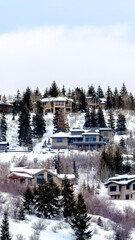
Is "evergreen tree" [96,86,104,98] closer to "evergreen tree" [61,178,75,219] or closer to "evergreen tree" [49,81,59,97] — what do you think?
"evergreen tree" [49,81,59,97]

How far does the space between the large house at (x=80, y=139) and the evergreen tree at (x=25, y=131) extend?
15.2ft

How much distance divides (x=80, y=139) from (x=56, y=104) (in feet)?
73.1

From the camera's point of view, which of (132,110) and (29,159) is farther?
(132,110)

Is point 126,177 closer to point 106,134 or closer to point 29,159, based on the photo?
point 29,159

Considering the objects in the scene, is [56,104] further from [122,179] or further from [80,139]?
[122,179]

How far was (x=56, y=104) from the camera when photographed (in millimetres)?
103688

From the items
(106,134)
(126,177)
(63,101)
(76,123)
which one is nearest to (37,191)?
(126,177)

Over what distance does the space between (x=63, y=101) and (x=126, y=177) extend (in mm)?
44625

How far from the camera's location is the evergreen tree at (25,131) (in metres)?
82.0

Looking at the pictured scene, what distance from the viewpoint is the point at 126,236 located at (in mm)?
41969

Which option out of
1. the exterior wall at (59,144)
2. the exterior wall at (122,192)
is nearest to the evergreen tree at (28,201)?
the exterior wall at (122,192)

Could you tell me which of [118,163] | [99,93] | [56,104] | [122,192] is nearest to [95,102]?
[99,93]

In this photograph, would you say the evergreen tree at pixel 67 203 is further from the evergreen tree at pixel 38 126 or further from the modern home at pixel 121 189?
the evergreen tree at pixel 38 126

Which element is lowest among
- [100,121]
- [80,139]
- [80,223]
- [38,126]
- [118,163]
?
[80,223]
